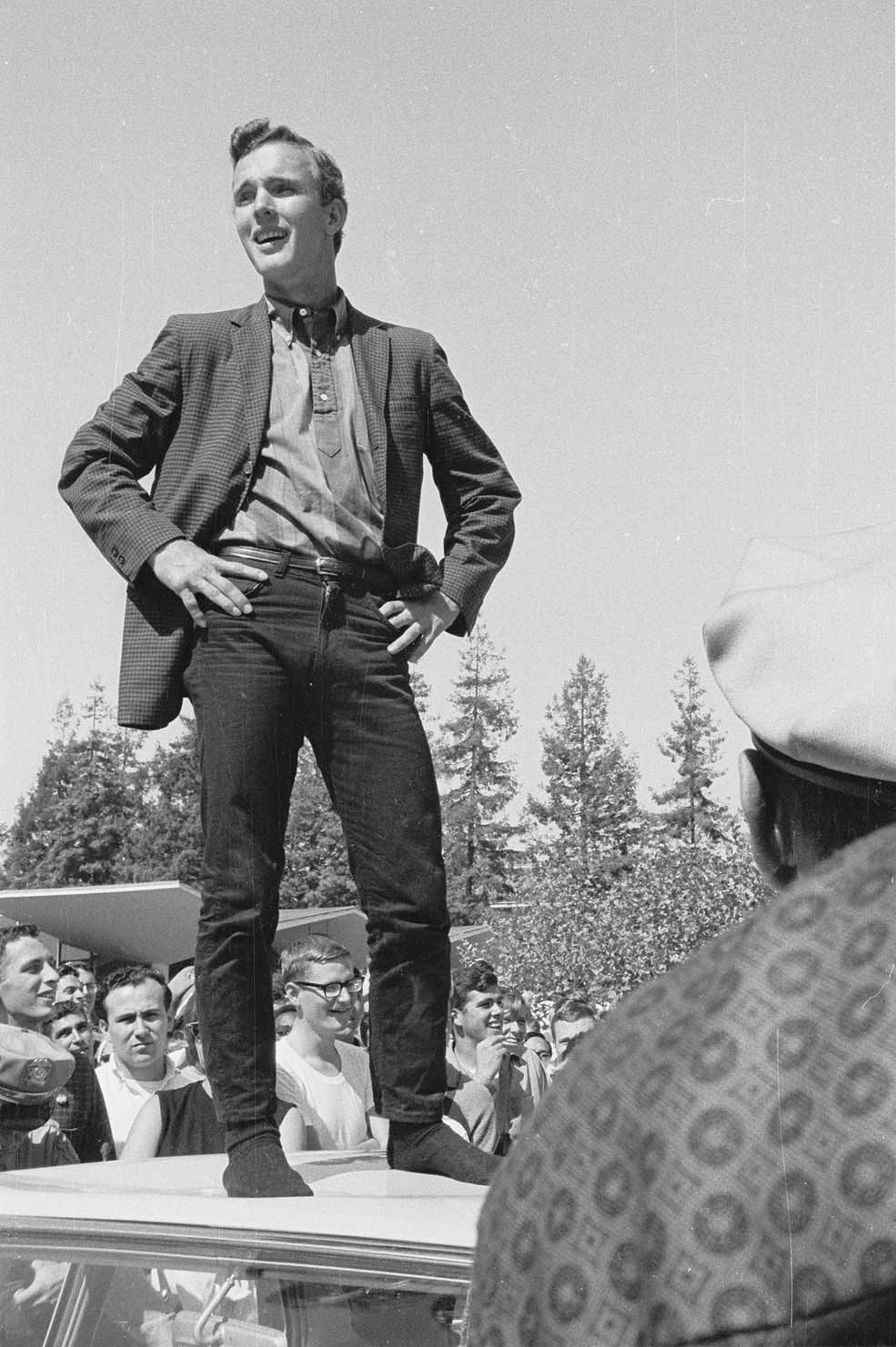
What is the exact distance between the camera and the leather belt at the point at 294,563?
220cm

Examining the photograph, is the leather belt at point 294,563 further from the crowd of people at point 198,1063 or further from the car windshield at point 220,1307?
the car windshield at point 220,1307

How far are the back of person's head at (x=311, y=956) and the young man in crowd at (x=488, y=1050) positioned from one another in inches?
40.0

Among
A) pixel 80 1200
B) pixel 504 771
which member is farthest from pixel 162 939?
pixel 80 1200

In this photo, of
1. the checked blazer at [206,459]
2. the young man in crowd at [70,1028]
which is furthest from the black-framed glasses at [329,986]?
the checked blazer at [206,459]

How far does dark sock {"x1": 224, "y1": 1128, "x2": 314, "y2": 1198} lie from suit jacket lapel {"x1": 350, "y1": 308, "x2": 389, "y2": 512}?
87cm

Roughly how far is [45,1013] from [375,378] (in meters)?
2.08

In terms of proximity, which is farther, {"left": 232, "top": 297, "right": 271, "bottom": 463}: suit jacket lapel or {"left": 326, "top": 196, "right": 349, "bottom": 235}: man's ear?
{"left": 326, "top": 196, "right": 349, "bottom": 235}: man's ear

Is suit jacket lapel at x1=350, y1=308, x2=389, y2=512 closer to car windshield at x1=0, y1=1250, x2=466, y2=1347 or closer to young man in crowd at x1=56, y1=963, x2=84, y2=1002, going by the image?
car windshield at x1=0, y1=1250, x2=466, y2=1347

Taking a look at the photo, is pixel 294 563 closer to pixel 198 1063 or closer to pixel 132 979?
pixel 132 979

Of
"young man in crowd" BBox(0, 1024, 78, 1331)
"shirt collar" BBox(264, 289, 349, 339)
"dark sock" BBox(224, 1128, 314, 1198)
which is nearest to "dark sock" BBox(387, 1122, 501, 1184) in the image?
"dark sock" BBox(224, 1128, 314, 1198)

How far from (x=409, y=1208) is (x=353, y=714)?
77 centimetres

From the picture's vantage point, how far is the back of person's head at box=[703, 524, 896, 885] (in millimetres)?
725

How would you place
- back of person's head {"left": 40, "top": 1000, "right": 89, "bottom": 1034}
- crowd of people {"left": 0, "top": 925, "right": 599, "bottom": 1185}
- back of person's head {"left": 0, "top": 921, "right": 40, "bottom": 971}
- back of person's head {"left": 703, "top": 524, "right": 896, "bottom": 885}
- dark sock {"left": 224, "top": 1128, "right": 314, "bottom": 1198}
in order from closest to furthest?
back of person's head {"left": 703, "top": 524, "right": 896, "bottom": 885} → dark sock {"left": 224, "top": 1128, "right": 314, "bottom": 1198} → crowd of people {"left": 0, "top": 925, "right": 599, "bottom": 1185} → back of person's head {"left": 0, "top": 921, "right": 40, "bottom": 971} → back of person's head {"left": 40, "top": 1000, "right": 89, "bottom": 1034}

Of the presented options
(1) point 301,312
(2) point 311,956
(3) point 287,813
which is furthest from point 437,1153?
(2) point 311,956
